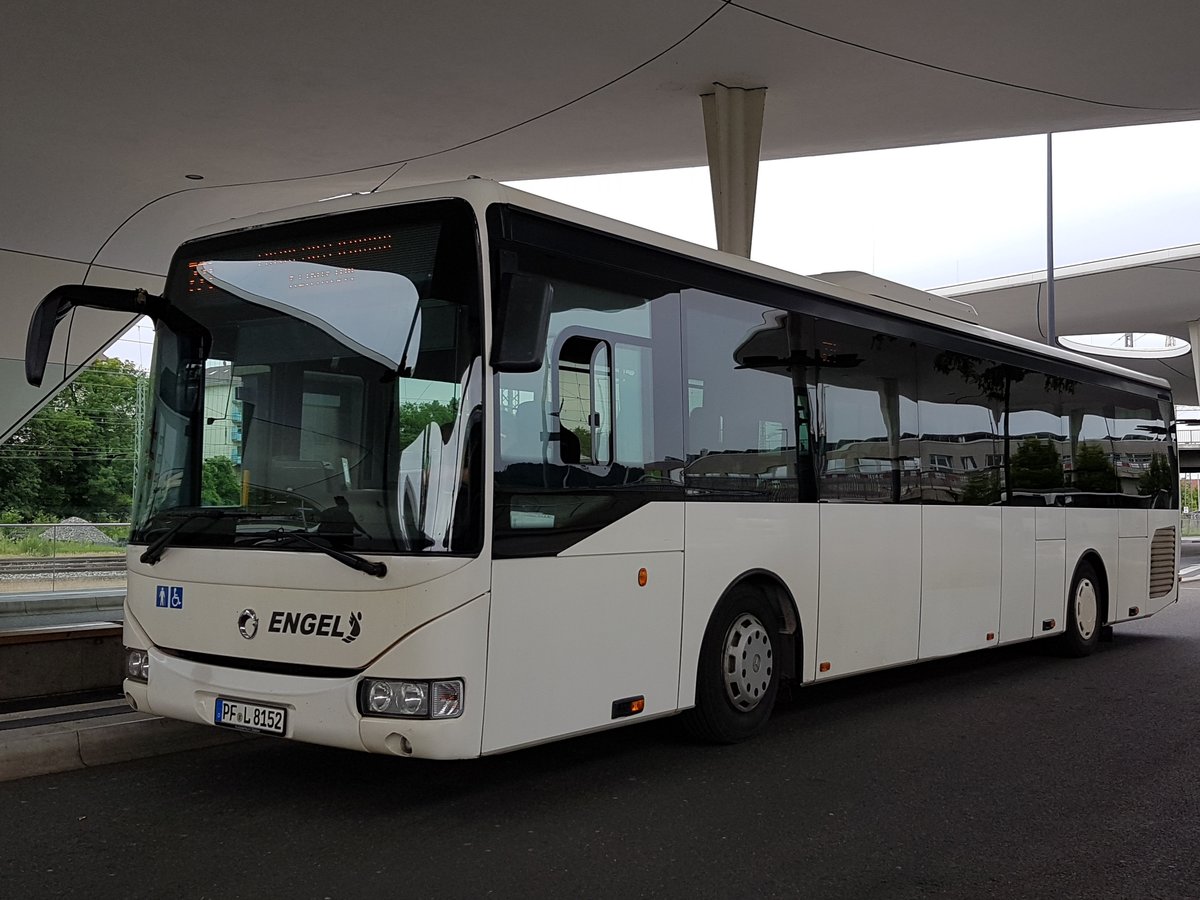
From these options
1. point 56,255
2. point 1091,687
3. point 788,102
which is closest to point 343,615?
point 1091,687

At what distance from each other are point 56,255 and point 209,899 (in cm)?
2108

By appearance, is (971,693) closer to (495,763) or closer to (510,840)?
(495,763)

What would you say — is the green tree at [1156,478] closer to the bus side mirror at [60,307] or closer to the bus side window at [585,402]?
the bus side window at [585,402]

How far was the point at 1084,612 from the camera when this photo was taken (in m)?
13.1

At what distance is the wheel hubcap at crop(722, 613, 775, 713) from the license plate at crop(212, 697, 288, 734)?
2.94 meters

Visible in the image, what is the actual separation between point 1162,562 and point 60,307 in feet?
43.5

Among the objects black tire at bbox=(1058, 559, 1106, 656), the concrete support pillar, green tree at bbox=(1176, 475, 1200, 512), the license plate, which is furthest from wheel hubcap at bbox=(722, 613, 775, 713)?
green tree at bbox=(1176, 475, 1200, 512)

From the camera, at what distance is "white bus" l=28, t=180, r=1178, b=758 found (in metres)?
5.87

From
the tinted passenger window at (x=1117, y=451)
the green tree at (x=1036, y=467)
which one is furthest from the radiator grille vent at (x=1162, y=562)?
the green tree at (x=1036, y=467)

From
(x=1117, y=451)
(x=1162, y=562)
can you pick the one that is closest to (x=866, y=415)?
(x=1117, y=451)

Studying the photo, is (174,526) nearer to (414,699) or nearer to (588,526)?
(414,699)

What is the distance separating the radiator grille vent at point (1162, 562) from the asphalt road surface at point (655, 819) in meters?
6.42

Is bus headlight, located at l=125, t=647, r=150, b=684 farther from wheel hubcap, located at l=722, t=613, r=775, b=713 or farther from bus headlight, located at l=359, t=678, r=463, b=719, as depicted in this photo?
wheel hubcap, located at l=722, t=613, r=775, b=713

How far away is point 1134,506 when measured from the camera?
560 inches
